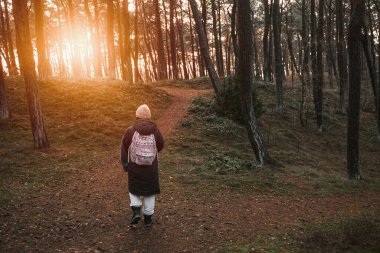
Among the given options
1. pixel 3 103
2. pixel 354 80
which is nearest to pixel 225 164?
pixel 354 80

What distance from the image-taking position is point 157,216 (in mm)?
7523

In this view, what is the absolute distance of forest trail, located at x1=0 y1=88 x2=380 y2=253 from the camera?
6.20 meters

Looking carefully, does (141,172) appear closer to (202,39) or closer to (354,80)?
(354,80)

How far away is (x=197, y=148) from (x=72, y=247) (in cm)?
894

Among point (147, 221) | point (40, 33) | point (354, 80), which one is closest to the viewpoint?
point (147, 221)

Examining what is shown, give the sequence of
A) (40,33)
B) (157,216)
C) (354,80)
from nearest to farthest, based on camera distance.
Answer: (157,216), (354,80), (40,33)

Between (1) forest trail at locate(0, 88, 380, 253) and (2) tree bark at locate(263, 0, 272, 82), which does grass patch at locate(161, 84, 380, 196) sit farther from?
(2) tree bark at locate(263, 0, 272, 82)

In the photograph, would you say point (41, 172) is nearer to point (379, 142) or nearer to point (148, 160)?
point (148, 160)

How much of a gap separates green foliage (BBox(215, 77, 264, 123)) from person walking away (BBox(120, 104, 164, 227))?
463 inches

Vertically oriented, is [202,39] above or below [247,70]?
above

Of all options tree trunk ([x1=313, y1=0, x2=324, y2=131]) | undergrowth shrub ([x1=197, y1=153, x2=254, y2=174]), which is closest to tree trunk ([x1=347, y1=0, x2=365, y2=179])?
undergrowth shrub ([x1=197, y1=153, x2=254, y2=174])

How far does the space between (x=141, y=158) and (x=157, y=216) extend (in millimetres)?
1865

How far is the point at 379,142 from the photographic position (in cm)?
2120

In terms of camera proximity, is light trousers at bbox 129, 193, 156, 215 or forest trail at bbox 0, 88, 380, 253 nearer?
forest trail at bbox 0, 88, 380, 253
